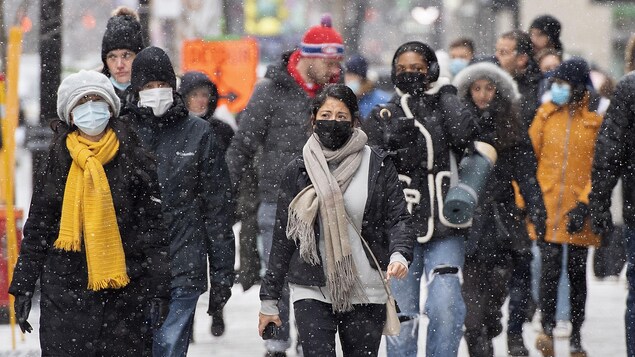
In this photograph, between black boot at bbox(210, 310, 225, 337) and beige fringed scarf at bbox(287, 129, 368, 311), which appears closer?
beige fringed scarf at bbox(287, 129, 368, 311)

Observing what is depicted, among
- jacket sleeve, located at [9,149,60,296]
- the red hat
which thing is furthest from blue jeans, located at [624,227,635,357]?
jacket sleeve, located at [9,149,60,296]

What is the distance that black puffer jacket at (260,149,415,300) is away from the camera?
655 centimetres

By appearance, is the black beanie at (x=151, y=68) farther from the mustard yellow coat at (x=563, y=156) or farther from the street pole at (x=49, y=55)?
the street pole at (x=49, y=55)

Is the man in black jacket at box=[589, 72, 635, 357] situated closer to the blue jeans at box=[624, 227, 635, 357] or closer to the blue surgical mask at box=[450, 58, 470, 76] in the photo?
the blue jeans at box=[624, 227, 635, 357]

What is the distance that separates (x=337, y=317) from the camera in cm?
659

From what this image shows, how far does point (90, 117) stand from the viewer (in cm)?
661

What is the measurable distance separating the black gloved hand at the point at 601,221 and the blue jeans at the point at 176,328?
2512 mm

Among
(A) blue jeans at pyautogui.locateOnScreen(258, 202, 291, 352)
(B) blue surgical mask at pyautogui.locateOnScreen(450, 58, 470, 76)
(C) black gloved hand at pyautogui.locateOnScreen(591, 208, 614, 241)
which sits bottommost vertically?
(A) blue jeans at pyautogui.locateOnScreen(258, 202, 291, 352)

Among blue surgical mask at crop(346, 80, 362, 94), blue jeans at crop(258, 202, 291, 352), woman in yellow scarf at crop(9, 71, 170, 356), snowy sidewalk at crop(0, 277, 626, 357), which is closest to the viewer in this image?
woman in yellow scarf at crop(9, 71, 170, 356)

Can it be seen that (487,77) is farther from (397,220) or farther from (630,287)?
(397,220)

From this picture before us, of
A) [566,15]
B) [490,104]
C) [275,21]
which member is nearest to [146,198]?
[490,104]

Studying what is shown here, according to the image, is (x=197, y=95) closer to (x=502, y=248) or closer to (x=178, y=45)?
(x=502, y=248)

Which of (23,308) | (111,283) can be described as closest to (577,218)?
(111,283)

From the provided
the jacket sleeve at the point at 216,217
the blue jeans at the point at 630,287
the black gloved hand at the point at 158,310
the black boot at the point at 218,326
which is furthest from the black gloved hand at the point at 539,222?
the black gloved hand at the point at 158,310
